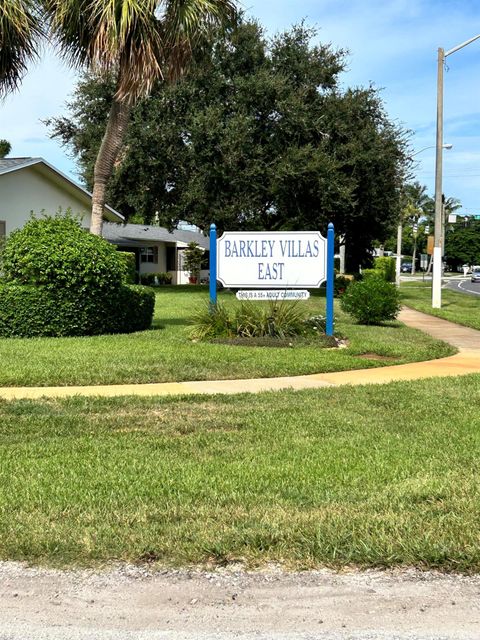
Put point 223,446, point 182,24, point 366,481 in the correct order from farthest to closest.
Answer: point 182,24, point 223,446, point 366,481

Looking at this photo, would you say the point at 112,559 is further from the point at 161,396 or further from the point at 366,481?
the point at 161,396

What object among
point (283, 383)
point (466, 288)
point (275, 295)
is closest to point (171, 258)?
point (466, 288)

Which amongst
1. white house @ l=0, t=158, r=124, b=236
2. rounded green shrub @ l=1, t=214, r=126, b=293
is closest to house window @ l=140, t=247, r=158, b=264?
white house @ l=0, t=158, r=124, b=236

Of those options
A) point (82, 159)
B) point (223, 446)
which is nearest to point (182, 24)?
point (223, 446)

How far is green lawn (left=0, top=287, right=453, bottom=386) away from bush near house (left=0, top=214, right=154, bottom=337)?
0.56 m

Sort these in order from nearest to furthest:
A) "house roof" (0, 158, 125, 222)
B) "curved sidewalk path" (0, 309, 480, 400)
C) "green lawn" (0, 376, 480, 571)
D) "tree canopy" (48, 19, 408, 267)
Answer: "green lawn" (0, 376, 480, 571) → "curved sidewalk path" (0, 309, 480, 400) → "house roof" (0, 158, 125, 222) → "tree canopy" (48, 19, 408, 267)

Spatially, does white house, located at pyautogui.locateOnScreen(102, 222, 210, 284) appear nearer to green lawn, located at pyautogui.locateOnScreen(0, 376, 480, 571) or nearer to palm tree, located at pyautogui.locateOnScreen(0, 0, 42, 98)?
palm tree, located at pyautogui.locateOnScreen(0, 0, 42, 98)

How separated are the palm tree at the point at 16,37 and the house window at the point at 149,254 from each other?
2814 centimetres

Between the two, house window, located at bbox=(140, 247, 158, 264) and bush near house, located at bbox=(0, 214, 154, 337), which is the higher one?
house window, located at bbox=(140, 247, 158, 264)

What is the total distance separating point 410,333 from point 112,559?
39.7ft

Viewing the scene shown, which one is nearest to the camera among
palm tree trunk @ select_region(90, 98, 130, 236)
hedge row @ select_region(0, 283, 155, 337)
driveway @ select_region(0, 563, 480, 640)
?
driveway @ select_region(0, 563, 480, 640)

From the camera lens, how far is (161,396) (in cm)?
795

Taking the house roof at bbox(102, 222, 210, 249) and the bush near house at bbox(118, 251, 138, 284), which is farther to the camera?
the house roof at bbox(102, 222, 210, 249)

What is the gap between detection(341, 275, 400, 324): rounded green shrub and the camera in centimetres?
1600
